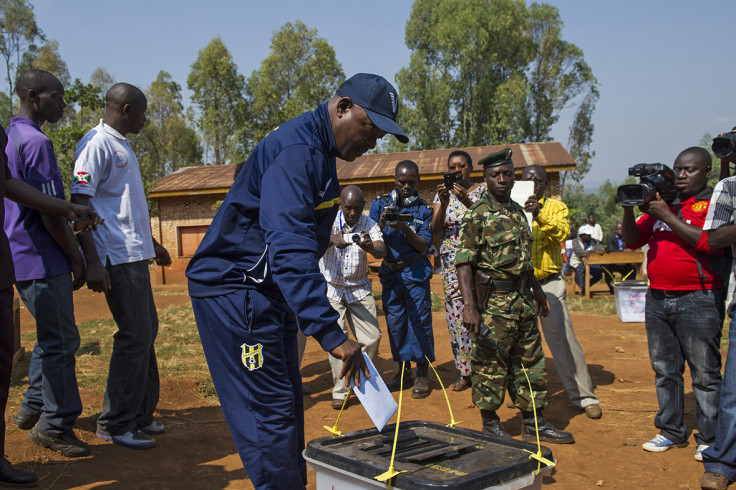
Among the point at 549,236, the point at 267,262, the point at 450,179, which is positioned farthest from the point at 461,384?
the point at 267,262

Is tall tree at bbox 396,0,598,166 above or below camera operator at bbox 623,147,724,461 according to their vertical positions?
above

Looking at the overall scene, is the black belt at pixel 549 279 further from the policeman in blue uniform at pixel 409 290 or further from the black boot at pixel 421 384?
the black boot at pixel 421 384

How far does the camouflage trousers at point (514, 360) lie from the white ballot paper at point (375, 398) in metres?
2.14

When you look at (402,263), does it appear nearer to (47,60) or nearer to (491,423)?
(491,423)

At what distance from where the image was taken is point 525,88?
34844 millimetres

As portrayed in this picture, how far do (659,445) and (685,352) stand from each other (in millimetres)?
723

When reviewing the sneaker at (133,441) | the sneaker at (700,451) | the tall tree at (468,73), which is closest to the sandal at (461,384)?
the sneaker at (700,451)

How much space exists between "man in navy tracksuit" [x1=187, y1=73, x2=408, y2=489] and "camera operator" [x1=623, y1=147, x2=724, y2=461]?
2.54 m

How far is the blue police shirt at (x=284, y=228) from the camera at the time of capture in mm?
2121

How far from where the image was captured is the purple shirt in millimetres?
3557

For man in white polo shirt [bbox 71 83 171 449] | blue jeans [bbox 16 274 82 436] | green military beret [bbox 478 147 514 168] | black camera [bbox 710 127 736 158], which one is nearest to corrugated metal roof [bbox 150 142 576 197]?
green military beret [bbox 478 147 514 168]

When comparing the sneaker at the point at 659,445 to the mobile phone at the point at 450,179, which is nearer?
the sneaker at the point at 659,445

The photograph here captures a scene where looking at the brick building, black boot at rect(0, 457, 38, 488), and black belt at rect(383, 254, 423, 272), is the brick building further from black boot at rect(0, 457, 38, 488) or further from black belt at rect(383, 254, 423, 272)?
black boot at rect(0, 457, 38, 488)

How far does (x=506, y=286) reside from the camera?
420 cm
